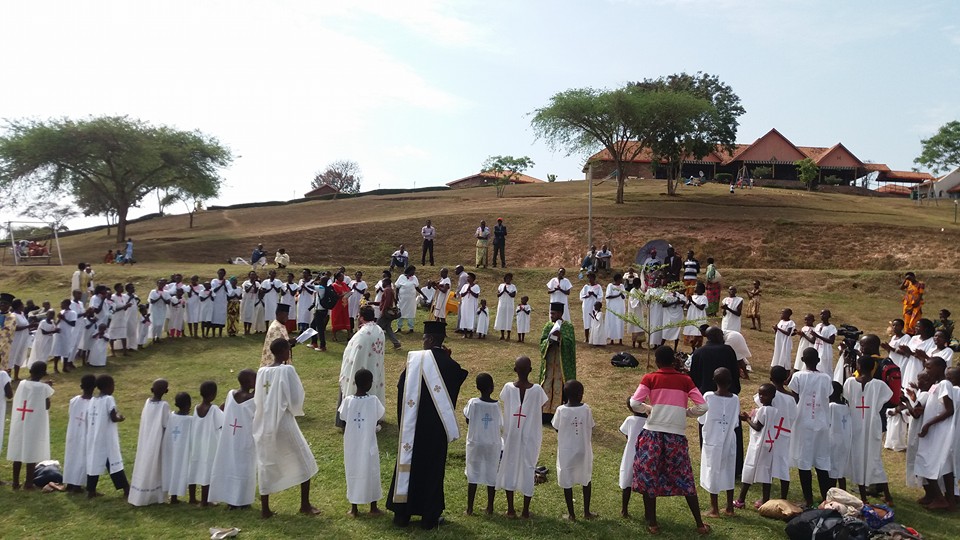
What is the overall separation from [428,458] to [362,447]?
74cm

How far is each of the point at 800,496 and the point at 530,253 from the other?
2626cm

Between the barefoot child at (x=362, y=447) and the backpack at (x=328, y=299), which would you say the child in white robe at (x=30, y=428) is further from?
the backpack at (x=328, y=299)

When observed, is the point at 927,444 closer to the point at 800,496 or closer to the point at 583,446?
the point at 800,496

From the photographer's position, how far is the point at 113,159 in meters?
41.0

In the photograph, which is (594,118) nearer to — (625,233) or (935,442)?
(625,233)

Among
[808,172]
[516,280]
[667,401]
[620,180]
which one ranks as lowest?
[667,401]

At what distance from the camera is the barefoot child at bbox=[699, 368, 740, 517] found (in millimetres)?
7832

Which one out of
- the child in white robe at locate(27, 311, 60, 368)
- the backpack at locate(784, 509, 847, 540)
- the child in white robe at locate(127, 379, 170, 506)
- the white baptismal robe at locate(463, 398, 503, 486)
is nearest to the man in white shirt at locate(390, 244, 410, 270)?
the child in white robe at locate(27, 311, 60, 368)

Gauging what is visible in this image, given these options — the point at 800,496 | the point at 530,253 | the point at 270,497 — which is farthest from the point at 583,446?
the point at 530,253

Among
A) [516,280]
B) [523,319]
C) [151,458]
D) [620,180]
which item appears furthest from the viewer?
[620,180]

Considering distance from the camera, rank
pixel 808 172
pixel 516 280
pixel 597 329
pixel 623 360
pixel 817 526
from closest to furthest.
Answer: pixel 817 526 < pixel 623 360 < pixel 597 329 < pixel 516 280 < pixel 808 172

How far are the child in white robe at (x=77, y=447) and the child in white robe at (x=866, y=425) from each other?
353 inches

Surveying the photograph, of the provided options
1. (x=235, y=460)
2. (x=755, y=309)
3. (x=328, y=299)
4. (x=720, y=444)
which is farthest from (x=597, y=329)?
(x=235, y=460)

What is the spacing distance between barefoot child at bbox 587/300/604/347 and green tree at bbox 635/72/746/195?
2644 cm
